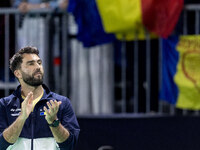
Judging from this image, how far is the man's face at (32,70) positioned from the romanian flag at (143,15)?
3268 millimetres

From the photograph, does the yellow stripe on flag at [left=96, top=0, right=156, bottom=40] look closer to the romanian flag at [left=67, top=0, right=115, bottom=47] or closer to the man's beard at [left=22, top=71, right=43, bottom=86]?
the romanian flag at [left=67, top=0, right=115, bottom=47]

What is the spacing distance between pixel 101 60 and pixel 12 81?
1294mm

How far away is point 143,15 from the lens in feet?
27.1

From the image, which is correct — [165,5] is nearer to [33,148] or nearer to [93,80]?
[93,80]

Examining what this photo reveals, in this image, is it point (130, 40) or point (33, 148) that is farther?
point (130, 40)

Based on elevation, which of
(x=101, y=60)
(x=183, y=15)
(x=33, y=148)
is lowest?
(x=33, y=148)

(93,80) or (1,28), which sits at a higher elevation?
(1,28)

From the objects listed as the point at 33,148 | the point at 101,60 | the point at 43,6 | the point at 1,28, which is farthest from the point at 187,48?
the point at 33,148

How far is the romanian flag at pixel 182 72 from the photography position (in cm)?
834

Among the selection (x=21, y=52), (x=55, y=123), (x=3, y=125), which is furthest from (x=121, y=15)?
(x=55, y=123)

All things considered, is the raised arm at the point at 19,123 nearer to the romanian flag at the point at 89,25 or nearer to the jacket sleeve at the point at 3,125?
the jacket sleeve at the point at 3,125

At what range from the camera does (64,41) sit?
8664mm

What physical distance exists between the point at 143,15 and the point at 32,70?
11.0 ft

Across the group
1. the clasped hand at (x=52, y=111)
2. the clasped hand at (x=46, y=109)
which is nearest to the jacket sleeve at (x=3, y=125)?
the clasped hand at (x=46, y=109)
